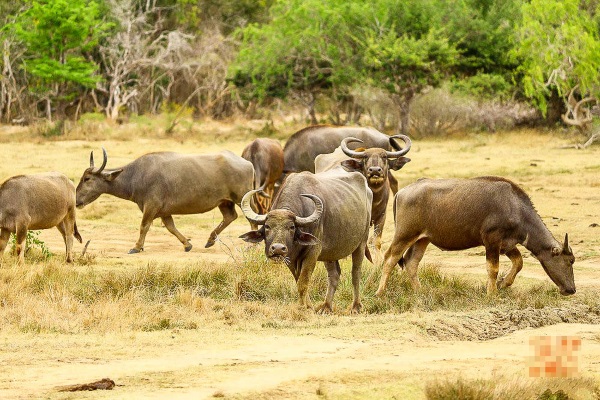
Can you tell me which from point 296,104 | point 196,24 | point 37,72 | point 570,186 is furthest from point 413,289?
point 196,24

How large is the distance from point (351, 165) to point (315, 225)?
3.33 meters

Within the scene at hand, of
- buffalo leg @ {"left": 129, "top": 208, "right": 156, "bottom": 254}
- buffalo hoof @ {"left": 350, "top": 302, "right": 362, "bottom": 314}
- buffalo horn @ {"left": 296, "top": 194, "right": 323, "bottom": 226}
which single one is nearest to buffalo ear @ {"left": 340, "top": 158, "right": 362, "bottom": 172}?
buffalo hoof @ {"left": 350, "top": 302, "right": 362, "bottom": 314}

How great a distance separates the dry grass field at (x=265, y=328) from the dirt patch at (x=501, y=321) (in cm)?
2

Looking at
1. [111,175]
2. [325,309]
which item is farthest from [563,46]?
[325,309]

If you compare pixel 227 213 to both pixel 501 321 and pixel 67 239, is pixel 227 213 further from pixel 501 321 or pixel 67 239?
pixel 501 321

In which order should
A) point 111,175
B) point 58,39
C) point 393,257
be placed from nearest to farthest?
1. point 393,257
2. point 111,175
3. point 58,39

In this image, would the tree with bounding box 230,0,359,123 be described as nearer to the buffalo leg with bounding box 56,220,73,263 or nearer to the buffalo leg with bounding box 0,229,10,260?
the buffalo leg with bounding box 56,220,73,263

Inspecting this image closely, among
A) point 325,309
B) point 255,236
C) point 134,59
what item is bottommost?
point 134,59

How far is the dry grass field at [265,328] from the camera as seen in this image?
7539mm

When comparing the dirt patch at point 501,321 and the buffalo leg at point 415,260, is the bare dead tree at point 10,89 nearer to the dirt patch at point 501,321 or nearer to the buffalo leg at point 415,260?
the buffalo leg at point 415,260

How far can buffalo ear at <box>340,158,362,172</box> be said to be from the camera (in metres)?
13.5

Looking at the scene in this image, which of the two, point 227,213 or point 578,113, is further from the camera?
point 578,113

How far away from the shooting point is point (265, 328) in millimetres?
9812

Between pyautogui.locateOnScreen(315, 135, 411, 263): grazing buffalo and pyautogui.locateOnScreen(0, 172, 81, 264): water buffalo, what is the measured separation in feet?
10.7
